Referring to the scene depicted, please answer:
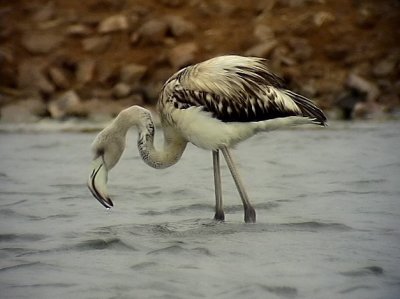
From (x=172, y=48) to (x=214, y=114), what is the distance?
918 centimetres

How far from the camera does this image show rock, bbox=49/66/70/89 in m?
16.5

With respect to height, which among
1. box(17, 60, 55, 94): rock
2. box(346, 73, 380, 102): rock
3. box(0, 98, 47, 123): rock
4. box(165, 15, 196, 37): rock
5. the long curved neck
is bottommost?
the long curved neck

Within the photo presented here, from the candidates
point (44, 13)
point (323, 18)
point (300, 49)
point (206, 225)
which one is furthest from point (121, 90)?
point (206, 225)

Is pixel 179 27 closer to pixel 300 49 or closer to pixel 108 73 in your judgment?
pixel 108 73

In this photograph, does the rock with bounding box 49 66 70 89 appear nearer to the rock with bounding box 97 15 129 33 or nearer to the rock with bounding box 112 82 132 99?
the rock with bounding box 112 82 132 99

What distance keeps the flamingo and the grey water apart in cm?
59

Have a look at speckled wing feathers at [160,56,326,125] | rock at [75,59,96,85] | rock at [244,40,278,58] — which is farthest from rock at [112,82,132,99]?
speckled wing feathers at [160,56,326,125]

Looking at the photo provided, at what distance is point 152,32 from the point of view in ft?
58.0

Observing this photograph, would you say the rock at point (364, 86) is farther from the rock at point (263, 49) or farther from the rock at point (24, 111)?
the rock at point (24, 111)

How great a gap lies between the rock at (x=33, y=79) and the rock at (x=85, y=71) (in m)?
0.50

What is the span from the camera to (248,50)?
1722 cm

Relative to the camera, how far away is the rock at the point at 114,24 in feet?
58.9

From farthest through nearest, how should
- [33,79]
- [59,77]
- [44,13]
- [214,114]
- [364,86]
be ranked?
[44,13]
[59,77]
[33,79]
[364,86]
[214,114]

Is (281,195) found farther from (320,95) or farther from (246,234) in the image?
(320,95)
